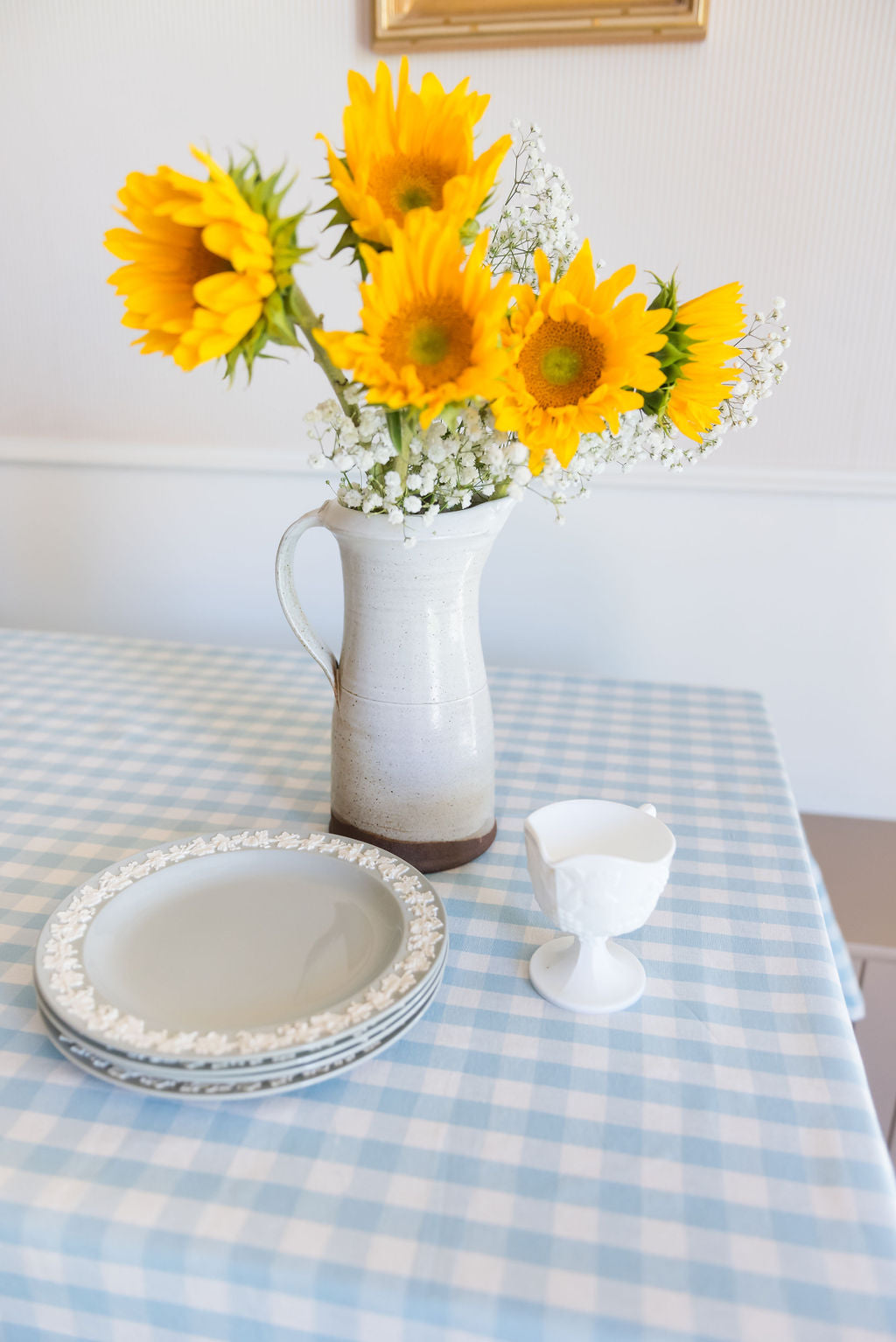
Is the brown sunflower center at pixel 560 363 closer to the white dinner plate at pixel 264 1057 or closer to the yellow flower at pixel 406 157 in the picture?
the yellow flower at pixel 406 157

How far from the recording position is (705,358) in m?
0.66

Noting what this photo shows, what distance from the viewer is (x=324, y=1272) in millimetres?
495

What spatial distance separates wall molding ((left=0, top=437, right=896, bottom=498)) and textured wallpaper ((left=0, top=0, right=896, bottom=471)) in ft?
0.08

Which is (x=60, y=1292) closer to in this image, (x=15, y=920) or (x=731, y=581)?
(x=15, y=920)

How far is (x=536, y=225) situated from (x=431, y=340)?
0.60ft

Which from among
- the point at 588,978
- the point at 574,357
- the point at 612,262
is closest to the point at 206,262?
the point at 574,357

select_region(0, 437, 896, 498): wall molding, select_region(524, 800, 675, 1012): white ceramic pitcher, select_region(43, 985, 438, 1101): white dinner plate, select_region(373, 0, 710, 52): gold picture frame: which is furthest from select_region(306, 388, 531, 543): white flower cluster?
select_region(373, 0, 710, 52): gold picture frame

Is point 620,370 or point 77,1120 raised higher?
point 620,370

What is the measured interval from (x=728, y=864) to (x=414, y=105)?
2.07ft

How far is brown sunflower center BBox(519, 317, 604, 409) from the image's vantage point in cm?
63

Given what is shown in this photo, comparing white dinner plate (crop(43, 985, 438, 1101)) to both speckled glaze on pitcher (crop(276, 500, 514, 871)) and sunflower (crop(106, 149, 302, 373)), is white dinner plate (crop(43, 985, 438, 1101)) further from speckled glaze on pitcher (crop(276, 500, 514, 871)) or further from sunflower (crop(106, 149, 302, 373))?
sunflower (crop(106, 149, 302, 373))

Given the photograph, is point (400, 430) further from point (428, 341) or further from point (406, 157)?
point (406, 157)

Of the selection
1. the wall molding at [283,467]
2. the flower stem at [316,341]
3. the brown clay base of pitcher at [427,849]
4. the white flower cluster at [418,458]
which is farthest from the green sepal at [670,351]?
the wall molding at [283,467]

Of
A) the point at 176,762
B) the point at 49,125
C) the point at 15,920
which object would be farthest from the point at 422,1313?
the point at 49,125
